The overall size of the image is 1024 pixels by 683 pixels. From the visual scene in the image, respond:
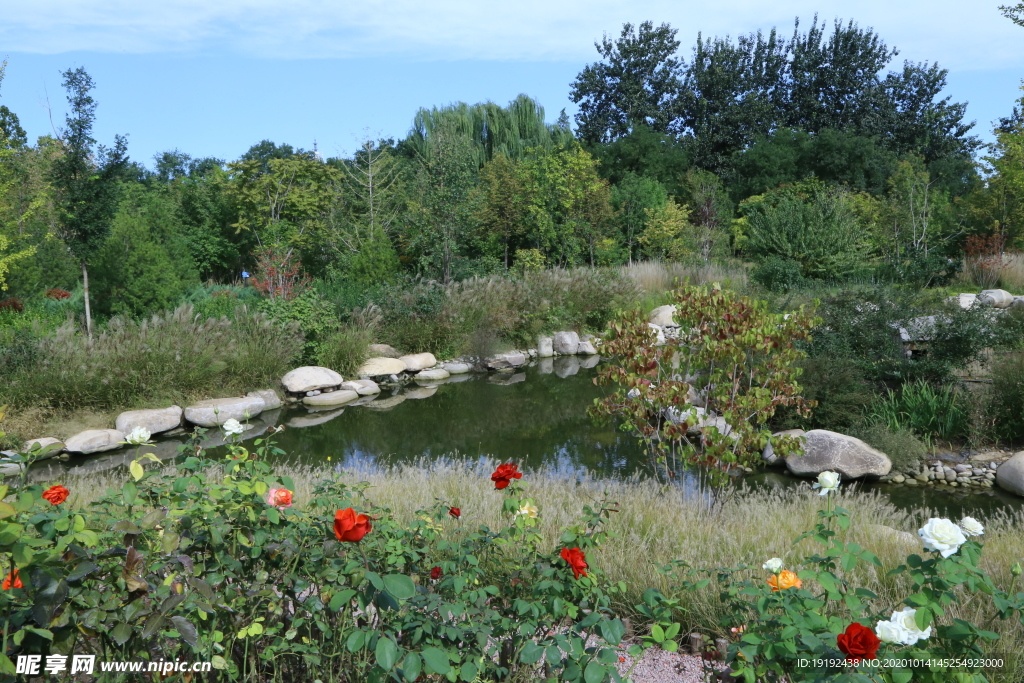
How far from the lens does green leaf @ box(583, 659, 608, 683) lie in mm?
1872

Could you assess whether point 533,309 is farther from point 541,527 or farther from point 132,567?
point 132,567

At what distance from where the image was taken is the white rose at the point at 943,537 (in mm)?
1954

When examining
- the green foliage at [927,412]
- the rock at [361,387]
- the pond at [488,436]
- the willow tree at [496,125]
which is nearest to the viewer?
the pond at [488,436]

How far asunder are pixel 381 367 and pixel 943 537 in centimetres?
1016

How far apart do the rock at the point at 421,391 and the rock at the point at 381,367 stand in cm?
47

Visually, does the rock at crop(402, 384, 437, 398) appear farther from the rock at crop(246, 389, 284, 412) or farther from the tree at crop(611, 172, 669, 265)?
the tree at crop(611, 172, 669, 265)

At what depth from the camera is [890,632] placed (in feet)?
6.00

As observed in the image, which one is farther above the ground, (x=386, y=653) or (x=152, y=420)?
(x=386, y=653)

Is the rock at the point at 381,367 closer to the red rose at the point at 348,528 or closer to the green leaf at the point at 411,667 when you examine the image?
A: the red rose at the point at 348,528

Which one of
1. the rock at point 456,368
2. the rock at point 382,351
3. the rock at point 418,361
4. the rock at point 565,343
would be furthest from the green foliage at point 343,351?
the rock at point 565,343

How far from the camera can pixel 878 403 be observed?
7.70m

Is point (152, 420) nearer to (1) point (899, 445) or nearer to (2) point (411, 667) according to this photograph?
(2) point (411, 667)

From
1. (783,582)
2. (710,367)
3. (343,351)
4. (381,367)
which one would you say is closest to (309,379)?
(343,351)

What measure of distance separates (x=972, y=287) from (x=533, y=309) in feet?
31.2
